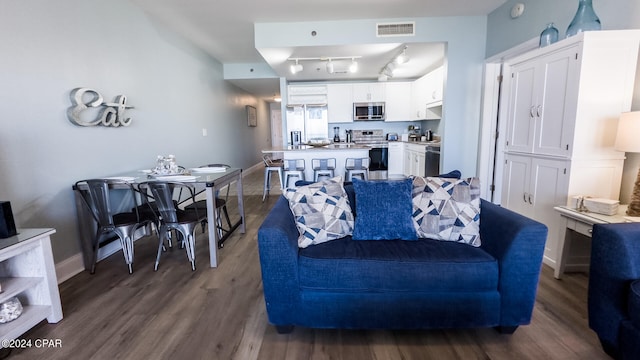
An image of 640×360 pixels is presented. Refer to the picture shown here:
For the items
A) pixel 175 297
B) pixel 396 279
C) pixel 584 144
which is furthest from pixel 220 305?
pixel 584 144

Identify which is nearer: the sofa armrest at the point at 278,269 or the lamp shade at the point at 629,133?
the sofa armrest at the point at 278,269

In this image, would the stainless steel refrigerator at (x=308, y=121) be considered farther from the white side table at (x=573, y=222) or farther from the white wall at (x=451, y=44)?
the white side table at (x=573, y=222)

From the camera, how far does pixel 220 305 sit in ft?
6.48

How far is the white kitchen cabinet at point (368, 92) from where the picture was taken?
6.47 meters

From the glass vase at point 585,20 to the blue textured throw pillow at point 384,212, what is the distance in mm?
1772

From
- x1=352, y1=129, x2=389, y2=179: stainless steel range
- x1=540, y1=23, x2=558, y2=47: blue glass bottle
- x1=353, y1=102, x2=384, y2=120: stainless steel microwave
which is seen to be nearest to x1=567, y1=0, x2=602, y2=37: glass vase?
x1=540, y1=23, x2=558, y2=47: blue glass bottle

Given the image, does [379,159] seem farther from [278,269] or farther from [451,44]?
[278,269]

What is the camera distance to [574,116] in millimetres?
2158

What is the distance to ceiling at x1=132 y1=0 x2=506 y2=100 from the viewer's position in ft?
10.9

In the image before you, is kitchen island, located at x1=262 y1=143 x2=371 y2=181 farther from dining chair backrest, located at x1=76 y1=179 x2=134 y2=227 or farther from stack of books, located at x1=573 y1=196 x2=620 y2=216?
stack of books, located at x1=573 y1=196 x2=620 y2=216

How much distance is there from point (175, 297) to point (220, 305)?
1.25ft

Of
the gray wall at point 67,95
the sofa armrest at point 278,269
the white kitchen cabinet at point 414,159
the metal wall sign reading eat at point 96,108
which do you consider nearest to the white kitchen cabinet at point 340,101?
the white kitchen cabinet at point 414,159

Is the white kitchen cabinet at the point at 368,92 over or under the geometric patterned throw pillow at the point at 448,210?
over

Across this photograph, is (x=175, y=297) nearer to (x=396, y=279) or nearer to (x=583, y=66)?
(x=396, y=279)
